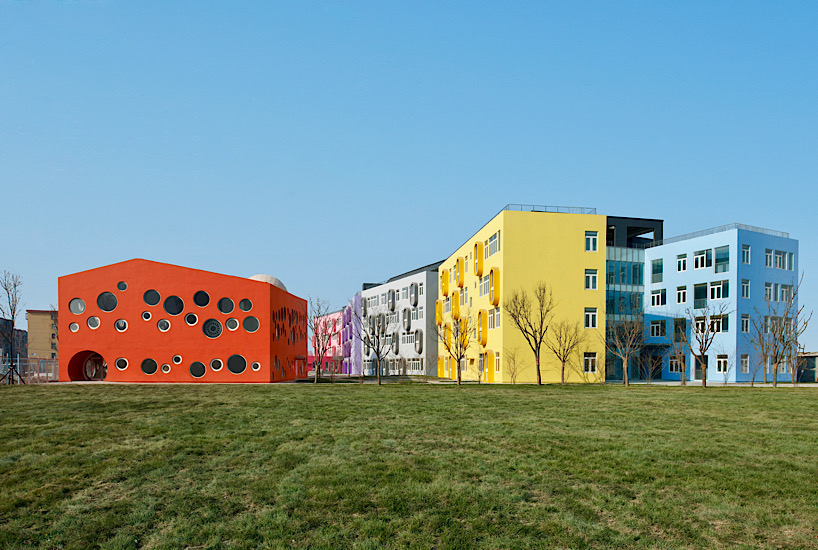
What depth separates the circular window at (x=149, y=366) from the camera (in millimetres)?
42156

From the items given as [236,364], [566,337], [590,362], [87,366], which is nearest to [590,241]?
[566,337]

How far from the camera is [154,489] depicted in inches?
364

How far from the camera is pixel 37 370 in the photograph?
42.5 metres

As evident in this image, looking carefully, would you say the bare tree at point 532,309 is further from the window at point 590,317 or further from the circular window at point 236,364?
the circular window at point 236,364

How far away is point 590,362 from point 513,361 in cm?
637

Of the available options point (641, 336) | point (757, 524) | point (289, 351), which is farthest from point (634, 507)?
point (289, 351)

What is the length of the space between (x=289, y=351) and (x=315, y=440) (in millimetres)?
42034

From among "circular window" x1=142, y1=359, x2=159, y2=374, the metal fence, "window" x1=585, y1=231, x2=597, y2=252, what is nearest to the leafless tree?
"window" x1=585, y1=231, x2=597, y2=252

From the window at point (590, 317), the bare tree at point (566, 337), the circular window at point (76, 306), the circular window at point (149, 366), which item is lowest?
the circular window at point (149, 366)

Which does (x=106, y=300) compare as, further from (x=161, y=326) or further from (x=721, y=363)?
(x=721, y=363)

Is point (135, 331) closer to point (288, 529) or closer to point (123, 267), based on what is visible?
point (123, 267)

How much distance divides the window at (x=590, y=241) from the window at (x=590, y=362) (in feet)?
26.8

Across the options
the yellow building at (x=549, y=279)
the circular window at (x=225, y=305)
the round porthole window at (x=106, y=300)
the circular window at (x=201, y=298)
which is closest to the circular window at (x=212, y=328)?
the circular window at (x=225, y=305)

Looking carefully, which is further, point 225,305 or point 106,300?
point 225,305
